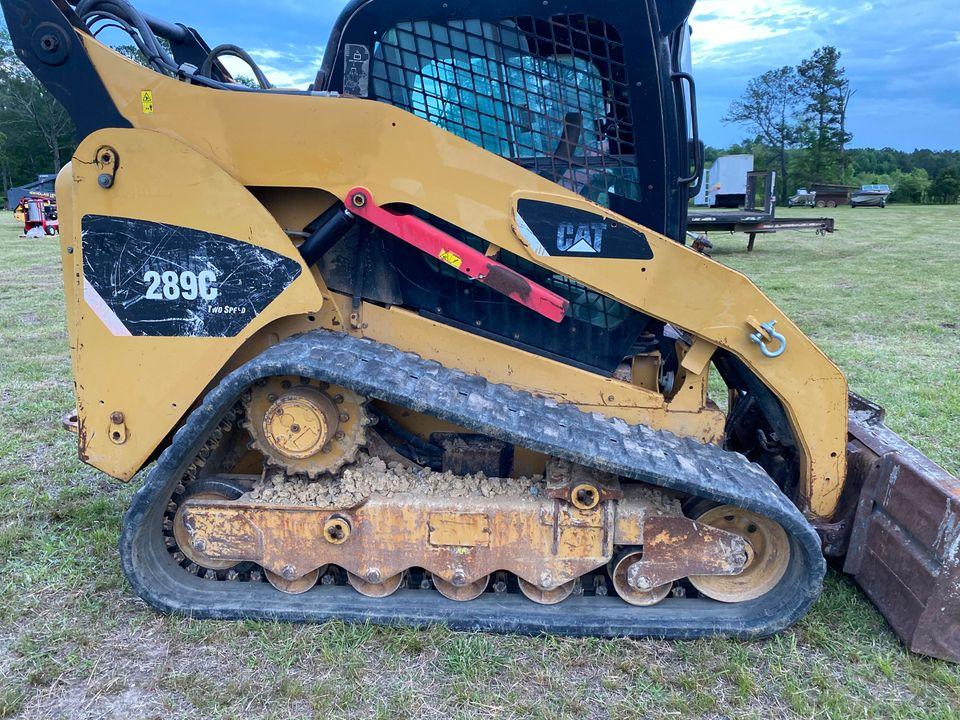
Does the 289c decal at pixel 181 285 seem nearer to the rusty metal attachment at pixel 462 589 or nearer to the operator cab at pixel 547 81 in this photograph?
the operator cab at pixel 547 81

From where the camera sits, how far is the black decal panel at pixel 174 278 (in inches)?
106

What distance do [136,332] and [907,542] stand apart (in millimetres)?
3075

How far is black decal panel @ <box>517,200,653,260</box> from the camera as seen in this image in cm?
271

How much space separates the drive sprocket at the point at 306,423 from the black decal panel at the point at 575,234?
35.3 inches

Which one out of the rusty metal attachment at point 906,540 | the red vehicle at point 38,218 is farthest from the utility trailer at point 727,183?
the rusty metal attachment at point 906,540

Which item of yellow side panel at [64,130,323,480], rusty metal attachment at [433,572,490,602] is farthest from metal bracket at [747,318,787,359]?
yellow side panel at [64,130,323,480]

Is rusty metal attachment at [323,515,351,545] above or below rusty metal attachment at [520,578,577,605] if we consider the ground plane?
above

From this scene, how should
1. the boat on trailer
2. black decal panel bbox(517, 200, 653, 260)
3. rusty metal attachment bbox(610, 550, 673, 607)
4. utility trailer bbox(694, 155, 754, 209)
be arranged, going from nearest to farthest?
black decal panel bbox(517, 200, 653, 260) → rusty metal attachment bbox(610, 550, 673, 607) → utility trailer bbox(694, 155, 754, 209) → the boat on trailer

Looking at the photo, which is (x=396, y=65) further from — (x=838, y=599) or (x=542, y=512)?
(x=838, y=599)

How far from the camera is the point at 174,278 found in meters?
2.72

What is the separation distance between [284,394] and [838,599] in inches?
93.4

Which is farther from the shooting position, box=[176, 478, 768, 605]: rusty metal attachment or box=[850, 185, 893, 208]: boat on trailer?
box=[850, 185, 893, 208]: boat on trailer

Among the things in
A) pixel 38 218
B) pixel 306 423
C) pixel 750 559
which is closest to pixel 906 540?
pixel 750 559

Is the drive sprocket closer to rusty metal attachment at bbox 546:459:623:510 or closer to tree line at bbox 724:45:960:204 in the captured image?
rusty metal attachment at bbox 546:459:623:510
